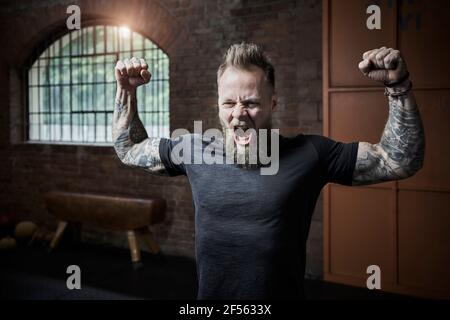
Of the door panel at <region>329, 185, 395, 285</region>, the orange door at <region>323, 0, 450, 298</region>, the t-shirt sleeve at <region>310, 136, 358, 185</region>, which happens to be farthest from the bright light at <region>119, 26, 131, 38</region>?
the t-shirt sleeve at <region>310, 136, 358, 185</region>

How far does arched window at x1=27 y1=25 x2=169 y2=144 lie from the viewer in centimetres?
577

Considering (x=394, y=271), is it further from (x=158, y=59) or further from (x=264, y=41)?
(x=158, y=59)

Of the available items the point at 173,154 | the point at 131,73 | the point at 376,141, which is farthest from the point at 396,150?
the point at 376,141

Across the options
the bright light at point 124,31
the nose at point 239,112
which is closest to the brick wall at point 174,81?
the bright light at point 124,31

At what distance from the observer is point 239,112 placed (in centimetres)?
174

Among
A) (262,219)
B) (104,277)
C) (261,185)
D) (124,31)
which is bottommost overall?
(104,277)

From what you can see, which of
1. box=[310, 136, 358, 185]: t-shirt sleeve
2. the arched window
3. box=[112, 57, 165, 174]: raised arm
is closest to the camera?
box=[310, 136, 358, 185]: t-shirt sleeve

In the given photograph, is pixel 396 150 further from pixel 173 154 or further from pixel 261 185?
pixel 173 154

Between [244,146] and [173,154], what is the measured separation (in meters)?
0.35

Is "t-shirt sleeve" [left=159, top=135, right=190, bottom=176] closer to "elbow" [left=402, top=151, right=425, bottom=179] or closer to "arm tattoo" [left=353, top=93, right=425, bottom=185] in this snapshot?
"arm tattoo" [left=353, top=93, right=425, bottom=185]

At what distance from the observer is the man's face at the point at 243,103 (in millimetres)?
1757

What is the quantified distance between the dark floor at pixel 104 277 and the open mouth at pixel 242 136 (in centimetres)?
277

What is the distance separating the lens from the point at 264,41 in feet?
15.8

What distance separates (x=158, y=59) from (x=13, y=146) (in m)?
2.64
